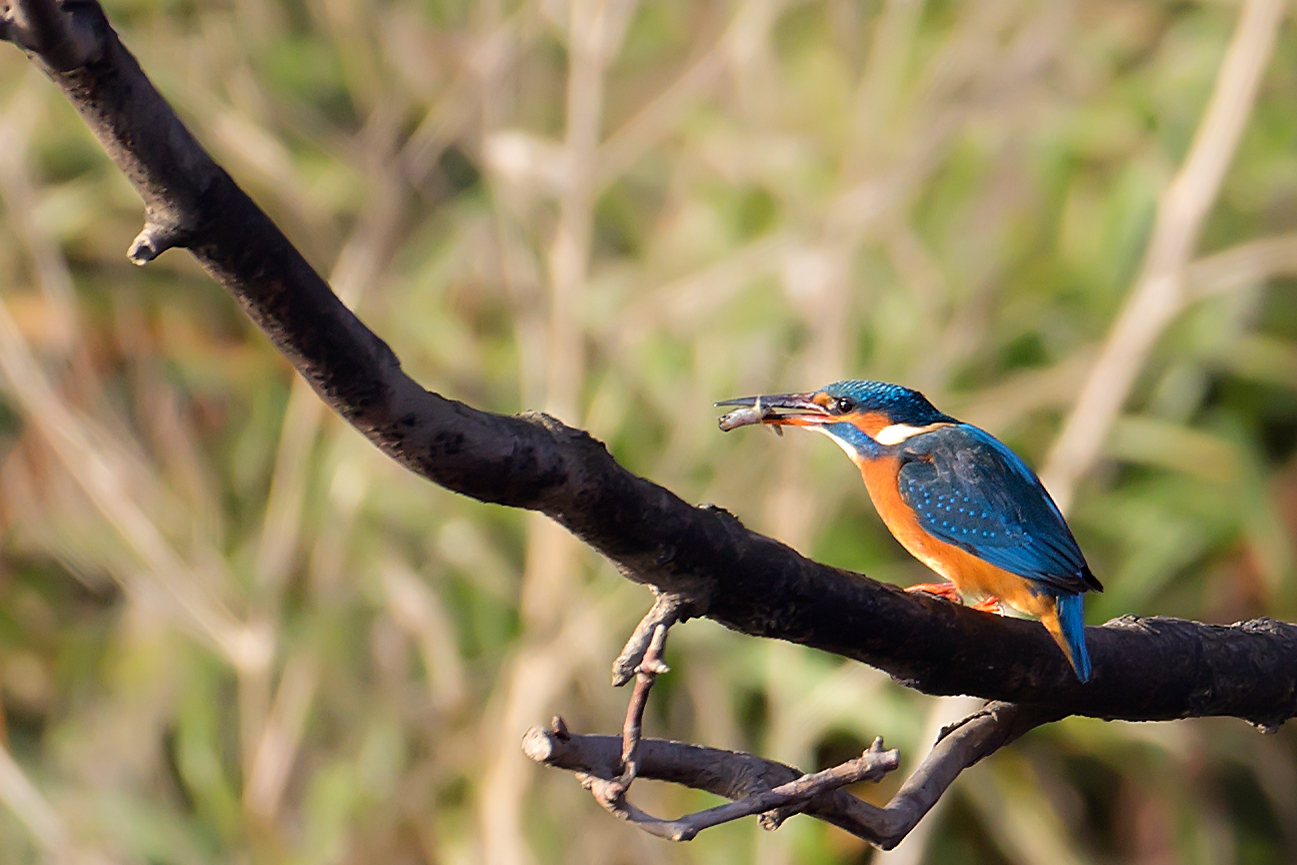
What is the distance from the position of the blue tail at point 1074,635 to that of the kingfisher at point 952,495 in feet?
0.12

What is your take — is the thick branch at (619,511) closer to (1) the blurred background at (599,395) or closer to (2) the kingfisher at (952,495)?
(2) the kingfisher at (952,495)

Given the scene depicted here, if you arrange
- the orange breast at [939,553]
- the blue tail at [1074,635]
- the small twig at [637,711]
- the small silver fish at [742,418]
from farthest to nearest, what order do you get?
the orange breast at [939,553] < the small silver fish at [742,418] < the blue tail at [1074,635] < the small twig at [637,711]

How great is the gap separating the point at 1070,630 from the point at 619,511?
0.63 metres

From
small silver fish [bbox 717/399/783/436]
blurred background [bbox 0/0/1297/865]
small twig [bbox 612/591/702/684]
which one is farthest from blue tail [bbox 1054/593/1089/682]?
blurred background [bbox 0/0/1297/865]

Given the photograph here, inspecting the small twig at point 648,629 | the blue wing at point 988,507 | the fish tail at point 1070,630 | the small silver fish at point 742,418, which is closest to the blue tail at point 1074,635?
the fish tail at point 1070,630

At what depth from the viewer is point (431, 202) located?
3.90 m

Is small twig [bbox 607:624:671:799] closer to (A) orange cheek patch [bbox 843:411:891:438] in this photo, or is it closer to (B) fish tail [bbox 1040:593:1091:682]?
(B) fish tail [bbox 1040:593:1091:682]

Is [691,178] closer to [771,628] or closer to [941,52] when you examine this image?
[941,52]

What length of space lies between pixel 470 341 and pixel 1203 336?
178 centimetres

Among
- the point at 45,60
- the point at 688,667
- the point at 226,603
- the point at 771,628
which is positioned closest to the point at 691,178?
the point at 688,667

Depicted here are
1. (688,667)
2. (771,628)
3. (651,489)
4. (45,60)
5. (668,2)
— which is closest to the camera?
(45,60)

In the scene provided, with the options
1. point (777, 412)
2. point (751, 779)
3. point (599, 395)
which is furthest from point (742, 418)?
point (599, 395)

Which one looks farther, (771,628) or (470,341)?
(470,341)

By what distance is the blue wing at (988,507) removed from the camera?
66.4 inches
